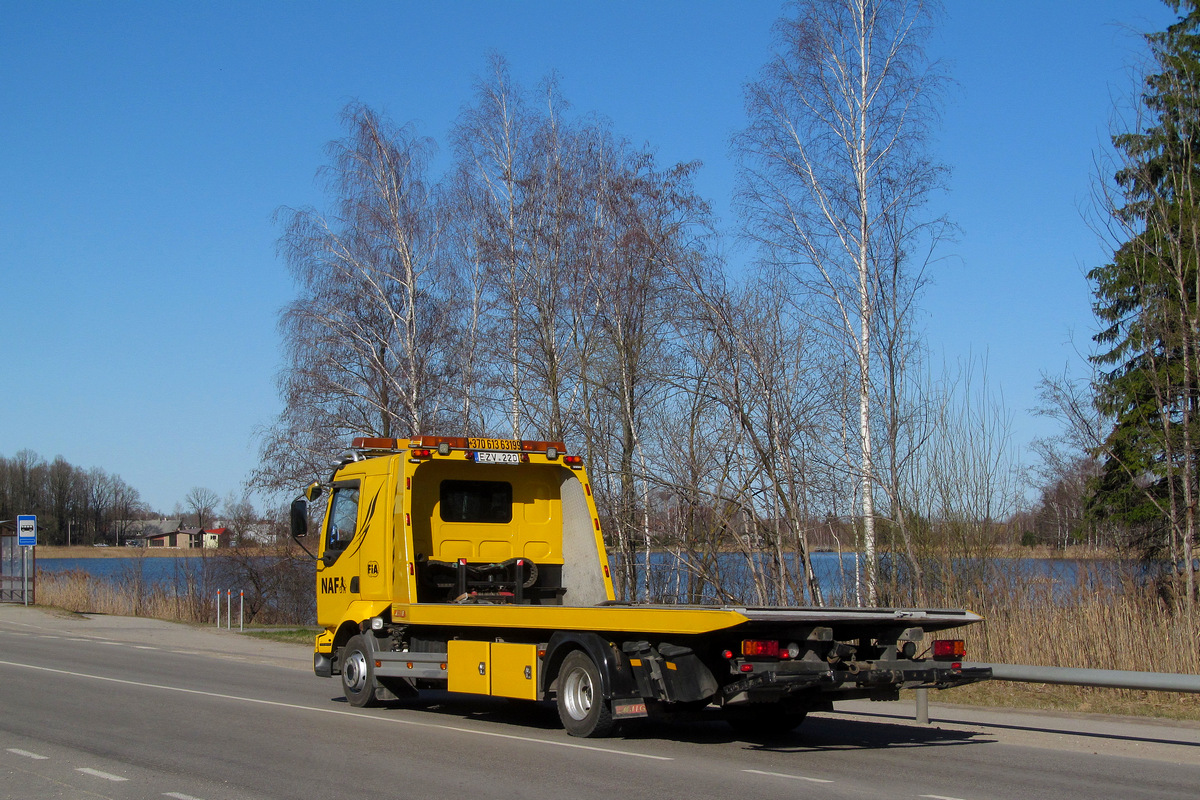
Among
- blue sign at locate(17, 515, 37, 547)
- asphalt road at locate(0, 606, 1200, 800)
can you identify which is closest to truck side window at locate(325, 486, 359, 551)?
asphalt road at locate(0, 606, 1200, 800)

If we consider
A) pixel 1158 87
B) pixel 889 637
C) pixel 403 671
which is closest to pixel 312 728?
pixel 403 671

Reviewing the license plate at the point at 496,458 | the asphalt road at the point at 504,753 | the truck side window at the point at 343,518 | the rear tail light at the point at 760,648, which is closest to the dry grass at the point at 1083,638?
the asphalt road at the point at 504,753

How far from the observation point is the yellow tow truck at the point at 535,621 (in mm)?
9188

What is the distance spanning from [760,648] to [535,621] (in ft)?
8.17

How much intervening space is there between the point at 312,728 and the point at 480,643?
1.83 metres

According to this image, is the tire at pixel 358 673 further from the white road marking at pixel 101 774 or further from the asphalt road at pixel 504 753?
the white road marking at pixel 101 774

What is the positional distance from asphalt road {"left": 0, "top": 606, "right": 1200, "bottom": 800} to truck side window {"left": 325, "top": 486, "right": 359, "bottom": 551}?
6.40 feet

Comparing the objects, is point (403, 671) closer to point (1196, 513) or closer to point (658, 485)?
point (658, 485)

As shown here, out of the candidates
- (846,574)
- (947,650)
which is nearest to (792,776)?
(947,650)

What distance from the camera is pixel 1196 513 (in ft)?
65.7

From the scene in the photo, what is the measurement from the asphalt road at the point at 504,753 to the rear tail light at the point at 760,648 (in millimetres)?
870

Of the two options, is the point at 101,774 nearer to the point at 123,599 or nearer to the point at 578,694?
the point at 578,694

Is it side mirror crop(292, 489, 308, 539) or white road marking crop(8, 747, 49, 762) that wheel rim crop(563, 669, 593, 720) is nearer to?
white road marking crop(8, 747, 49, 762)

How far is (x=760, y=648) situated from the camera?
8.81 meters
